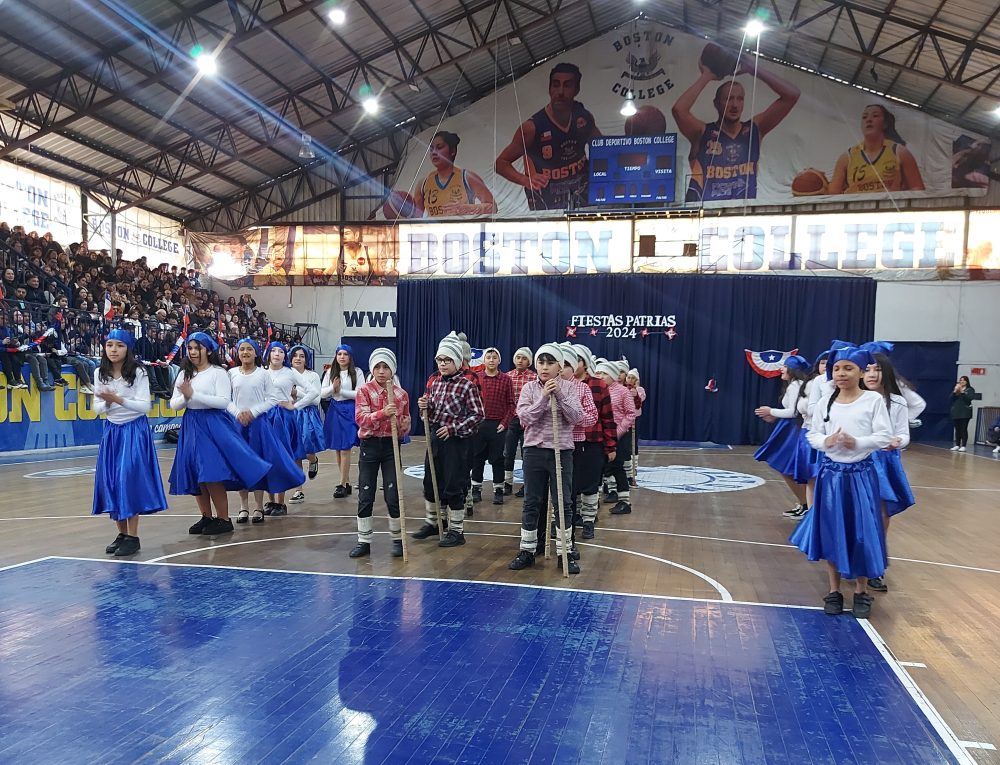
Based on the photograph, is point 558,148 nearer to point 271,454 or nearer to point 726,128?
point 726,128

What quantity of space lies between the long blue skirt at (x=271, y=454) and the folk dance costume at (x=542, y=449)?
2288 millimetres

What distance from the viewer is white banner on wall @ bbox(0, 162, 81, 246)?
14328 millimetres

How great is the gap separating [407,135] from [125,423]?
1612 centimetres

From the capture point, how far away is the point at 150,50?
12.1 metres

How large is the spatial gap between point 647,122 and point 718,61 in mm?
2321

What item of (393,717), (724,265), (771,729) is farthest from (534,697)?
(724,265)

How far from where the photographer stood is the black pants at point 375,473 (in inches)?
187

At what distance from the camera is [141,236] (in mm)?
18047

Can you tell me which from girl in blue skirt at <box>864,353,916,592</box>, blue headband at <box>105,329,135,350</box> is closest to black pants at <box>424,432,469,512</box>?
blue headband at <box>105,329,135,350</box>

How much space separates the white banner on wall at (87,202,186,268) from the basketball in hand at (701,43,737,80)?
15358 mm

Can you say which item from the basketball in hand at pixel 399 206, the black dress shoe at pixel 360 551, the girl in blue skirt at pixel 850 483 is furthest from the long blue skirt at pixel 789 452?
the basketball in hand at pixel 399 206

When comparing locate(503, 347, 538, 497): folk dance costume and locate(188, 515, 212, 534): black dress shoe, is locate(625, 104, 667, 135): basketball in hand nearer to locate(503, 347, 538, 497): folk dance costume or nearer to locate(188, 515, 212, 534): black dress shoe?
locate(503, 347, 538, 497): folk dance costume

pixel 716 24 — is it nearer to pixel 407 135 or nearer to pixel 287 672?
pixel 407 135

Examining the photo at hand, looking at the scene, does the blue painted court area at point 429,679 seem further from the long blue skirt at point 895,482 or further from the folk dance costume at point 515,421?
the folk dance costume at point 515,421
